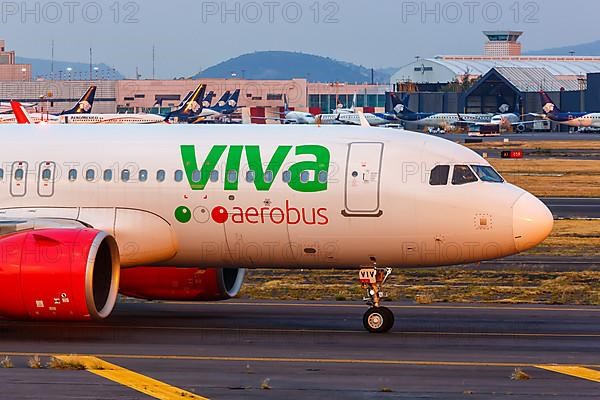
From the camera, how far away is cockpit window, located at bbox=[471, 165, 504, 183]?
2280cm

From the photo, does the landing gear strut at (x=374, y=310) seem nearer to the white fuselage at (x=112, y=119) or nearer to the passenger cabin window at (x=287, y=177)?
the passenger cabin window at (x=287, y=177)

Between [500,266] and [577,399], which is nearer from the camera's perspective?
[577,399]

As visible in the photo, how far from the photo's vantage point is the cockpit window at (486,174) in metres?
22.8

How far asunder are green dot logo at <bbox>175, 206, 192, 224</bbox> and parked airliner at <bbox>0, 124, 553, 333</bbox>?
18 millimetres

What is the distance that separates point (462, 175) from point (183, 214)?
5098 mm

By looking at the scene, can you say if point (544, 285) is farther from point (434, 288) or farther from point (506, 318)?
point (506, 318)

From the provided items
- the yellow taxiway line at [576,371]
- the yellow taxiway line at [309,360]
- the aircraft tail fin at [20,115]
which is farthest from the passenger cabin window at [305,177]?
the aircraft tail fin at [20,115]

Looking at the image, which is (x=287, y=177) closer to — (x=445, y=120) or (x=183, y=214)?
(x=183, y=214)

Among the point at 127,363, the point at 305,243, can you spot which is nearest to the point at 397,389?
the point at 127,363

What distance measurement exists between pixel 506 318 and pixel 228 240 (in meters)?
5.77

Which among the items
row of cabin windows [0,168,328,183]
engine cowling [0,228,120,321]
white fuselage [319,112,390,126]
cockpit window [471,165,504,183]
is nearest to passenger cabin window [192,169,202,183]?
row of cabin windows [0,168,328,183]

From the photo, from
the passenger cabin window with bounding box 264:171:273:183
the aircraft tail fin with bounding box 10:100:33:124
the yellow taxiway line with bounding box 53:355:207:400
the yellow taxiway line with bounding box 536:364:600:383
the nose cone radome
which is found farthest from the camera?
the aircraft tail fin with bounding box 10:100:33:124

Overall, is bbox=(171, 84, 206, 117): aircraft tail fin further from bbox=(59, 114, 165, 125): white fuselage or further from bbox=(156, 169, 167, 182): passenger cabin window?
bbox=(156, 169, 167, 182): passenger cabin window

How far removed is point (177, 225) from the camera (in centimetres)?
2348
